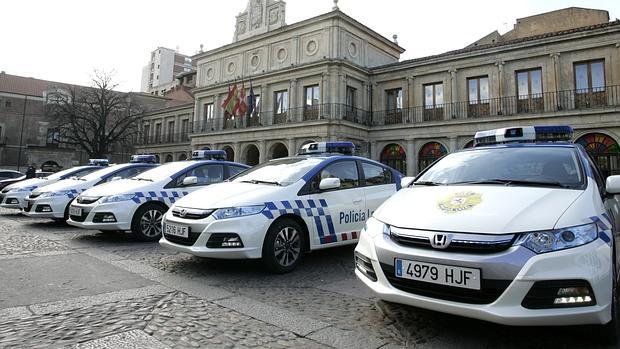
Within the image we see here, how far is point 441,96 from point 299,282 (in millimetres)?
21816

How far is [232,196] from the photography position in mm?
5055

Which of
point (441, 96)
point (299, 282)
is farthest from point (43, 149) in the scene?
point (299, 282)

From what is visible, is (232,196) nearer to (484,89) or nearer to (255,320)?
(255,320)

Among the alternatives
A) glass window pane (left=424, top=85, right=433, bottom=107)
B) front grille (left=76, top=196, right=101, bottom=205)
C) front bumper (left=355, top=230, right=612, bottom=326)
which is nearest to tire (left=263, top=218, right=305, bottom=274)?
front bumper (left=355, top=230, right=612, bottom=326)

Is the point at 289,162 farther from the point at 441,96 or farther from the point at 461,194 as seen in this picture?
the point at 441,96

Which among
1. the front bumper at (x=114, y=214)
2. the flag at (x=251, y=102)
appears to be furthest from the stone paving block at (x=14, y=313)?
the flag at (x=251, y=102)

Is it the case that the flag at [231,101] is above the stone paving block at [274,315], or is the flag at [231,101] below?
above

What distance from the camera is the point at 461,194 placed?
336cm

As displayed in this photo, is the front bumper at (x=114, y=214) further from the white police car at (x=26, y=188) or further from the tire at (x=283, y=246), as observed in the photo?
the white police car at (x=26, y=188)

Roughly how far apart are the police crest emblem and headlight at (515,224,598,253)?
1.67ft

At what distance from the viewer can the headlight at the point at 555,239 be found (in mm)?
2566

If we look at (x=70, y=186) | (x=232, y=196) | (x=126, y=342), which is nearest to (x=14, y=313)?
(x=126, y=342)

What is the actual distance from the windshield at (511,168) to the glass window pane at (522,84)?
20054mm

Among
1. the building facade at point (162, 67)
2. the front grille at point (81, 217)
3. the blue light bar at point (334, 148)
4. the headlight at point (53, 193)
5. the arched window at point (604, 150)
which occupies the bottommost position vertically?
the front grille at point (81, 217)
